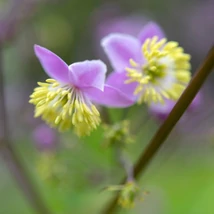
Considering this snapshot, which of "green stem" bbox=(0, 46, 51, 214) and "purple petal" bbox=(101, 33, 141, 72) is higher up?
"purple petal" bbox=(101, 33, 141, 72)

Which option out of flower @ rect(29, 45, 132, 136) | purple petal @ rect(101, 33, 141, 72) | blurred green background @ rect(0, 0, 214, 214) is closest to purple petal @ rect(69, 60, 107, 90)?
flower @ rect(29, 45, 132, 136)

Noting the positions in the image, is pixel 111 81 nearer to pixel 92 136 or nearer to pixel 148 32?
pixel 148 32

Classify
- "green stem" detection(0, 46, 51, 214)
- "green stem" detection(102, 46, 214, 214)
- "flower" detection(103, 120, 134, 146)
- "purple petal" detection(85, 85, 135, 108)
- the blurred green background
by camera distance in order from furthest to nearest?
the blurred green background
"green stem" detection(0, 46, 51, 214)
"flower" detection(103, 120, 134, 146)
"purple petal" detection(85, 85, 135, 108)
"green stem" detection(102, 46, 214, 214)

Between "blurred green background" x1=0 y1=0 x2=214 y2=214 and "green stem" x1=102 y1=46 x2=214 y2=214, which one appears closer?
"green stem" x1=102 y1=46 x2=214 y2=214

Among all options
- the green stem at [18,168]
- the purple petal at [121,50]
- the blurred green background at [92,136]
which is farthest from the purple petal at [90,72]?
the green stem at [18,168]

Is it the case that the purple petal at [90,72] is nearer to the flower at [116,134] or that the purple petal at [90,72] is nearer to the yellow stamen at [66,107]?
the yellow stamen at [66,107]

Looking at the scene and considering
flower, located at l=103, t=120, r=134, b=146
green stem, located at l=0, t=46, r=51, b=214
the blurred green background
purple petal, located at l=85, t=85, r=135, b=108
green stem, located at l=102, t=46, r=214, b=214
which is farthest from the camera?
the blurred green background

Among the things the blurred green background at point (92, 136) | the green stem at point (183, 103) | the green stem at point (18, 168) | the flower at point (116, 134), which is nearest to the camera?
the green stem at point (183, 103)

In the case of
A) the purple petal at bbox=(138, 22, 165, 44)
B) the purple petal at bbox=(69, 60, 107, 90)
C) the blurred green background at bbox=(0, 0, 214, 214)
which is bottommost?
the blurred green background at bbox=(0, 0, 214, 214)

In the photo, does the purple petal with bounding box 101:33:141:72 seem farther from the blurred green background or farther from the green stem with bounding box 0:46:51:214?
the green stem with bounding box 0:46:51:214
